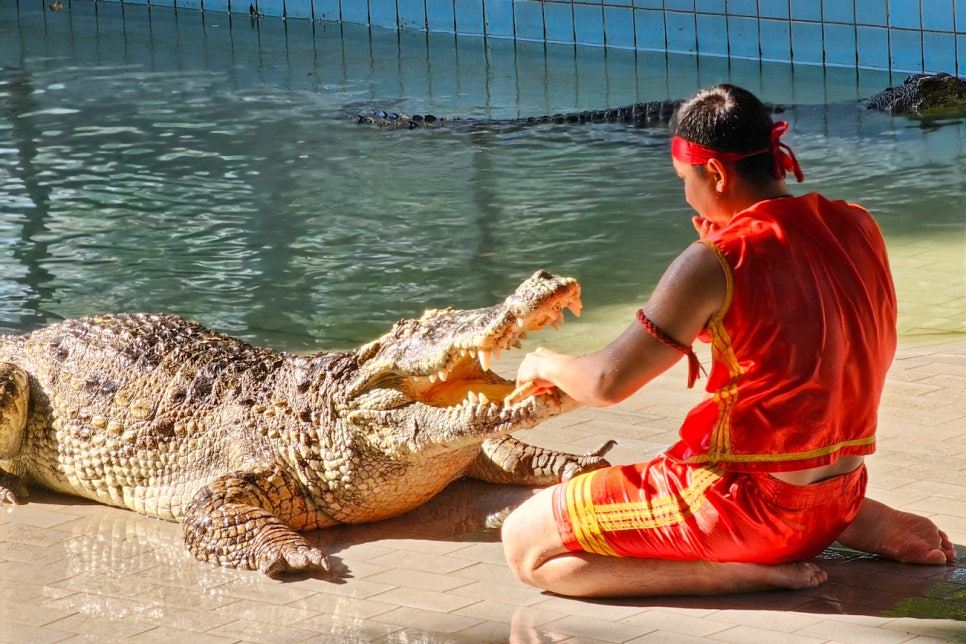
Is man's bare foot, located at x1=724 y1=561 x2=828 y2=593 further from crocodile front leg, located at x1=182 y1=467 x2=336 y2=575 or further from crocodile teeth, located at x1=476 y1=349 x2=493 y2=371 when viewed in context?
crocodile front leg, located at x1=182 y1=467 x2=336 y2=575

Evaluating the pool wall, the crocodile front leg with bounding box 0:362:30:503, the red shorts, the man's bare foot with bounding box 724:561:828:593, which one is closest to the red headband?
the red shorts

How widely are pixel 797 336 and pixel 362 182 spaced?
7.99 meters

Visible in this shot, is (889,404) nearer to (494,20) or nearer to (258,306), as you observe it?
(258,306)

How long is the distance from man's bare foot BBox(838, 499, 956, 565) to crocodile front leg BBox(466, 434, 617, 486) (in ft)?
3.50

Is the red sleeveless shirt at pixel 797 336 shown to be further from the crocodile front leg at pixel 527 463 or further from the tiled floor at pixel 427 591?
the crocodile front leg at pixel 527 463

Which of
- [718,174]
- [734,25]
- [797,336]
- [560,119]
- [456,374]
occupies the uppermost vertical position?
[734,25]

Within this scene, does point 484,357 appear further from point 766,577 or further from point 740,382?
point 766,577

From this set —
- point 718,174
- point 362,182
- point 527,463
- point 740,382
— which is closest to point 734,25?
point 362,182

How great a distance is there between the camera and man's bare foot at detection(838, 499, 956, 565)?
362cm

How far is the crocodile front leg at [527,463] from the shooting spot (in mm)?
4523

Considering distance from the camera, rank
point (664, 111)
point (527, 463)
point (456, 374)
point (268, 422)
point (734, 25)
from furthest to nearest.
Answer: point (734, 25)
point (664, 111)
point (527, 463)
point (268, 422)
point (456, 374)

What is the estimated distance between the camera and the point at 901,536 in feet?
11.9

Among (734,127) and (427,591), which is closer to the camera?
(734,127)

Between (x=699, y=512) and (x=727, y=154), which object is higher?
(x=727, y=154)
